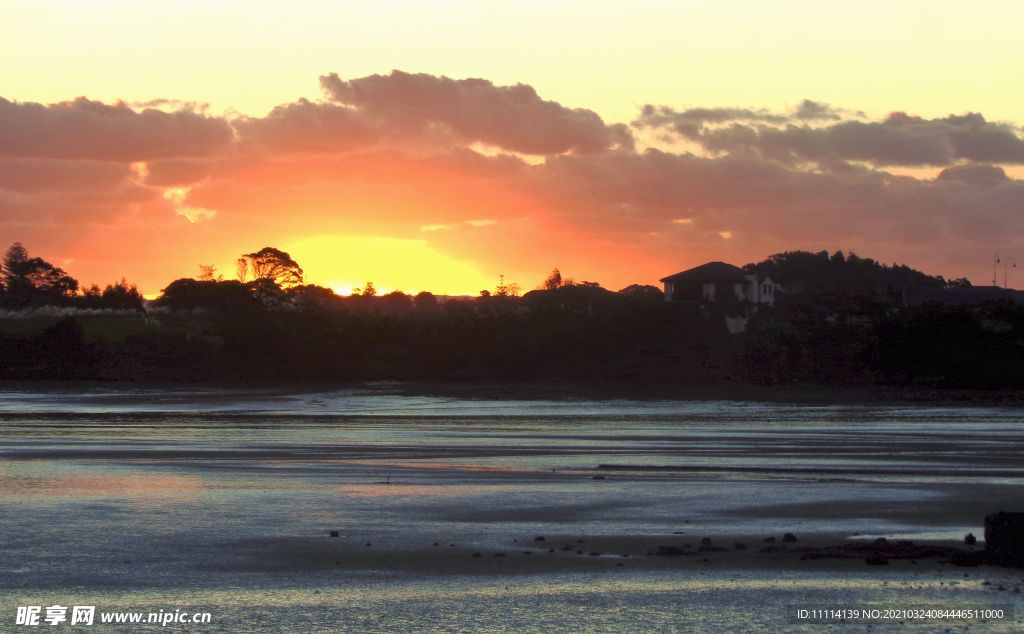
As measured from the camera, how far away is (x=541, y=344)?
3447 inches

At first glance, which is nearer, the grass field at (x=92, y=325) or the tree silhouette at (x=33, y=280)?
the grass field at (x=92, y=325)

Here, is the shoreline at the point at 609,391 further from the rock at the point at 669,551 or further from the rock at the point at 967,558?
the rock at the point at 967,558

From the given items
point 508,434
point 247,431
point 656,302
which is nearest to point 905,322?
point 656,302

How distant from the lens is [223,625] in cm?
1266

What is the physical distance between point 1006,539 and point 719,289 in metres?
90.2

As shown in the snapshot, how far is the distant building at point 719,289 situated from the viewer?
10225cm

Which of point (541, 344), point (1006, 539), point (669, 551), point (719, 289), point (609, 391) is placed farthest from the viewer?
point (719, 289)

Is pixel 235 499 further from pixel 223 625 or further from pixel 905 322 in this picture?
pixel 905 322

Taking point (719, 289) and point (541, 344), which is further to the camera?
point (719, 289)

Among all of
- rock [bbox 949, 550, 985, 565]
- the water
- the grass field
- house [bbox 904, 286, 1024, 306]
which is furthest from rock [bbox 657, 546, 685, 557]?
house [bbox 904, 286, 1024, 306]

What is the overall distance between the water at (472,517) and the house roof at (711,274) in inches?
2435

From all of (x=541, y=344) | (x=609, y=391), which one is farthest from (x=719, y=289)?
(x=609, y=391)

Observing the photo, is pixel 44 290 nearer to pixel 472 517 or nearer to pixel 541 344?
pixel 541 344

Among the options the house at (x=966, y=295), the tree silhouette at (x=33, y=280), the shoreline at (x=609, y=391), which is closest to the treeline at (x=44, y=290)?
the tree silhouette at (x=33, y=280)
